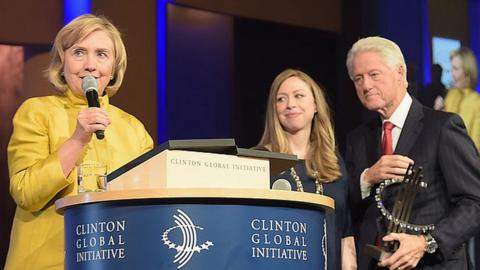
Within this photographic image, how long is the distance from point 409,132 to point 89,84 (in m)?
1.32

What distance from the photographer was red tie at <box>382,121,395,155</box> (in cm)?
350

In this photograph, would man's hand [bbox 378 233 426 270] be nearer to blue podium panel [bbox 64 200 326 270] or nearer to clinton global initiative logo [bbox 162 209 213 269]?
blue podium panel [bbox 64 200 326 270]

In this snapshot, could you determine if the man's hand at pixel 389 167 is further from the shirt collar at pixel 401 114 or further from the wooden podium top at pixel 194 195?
the wooden podium top at pixel 194 195

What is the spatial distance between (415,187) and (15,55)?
278cm

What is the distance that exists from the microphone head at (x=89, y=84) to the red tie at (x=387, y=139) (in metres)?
1.26

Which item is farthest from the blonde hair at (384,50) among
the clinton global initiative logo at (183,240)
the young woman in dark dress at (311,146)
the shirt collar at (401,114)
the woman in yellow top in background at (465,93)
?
the woman in yellow top in background at (465,93)

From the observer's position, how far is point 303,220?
2.42 m

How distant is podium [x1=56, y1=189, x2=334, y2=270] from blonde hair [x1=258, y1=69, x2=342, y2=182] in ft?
4.59

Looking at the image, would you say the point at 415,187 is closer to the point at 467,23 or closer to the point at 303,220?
the point at 303,220

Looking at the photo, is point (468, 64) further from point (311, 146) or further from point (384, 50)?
point (384, 50)

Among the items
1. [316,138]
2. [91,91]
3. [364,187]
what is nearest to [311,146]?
[316,138]

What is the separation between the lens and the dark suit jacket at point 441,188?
3.26m

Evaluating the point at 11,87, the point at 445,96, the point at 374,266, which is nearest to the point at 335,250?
the point at 374,266

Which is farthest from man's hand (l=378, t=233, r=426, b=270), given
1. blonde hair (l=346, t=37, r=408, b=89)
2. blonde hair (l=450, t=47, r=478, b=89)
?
blonde hair (l=450, t=47, r=478, b=89)
